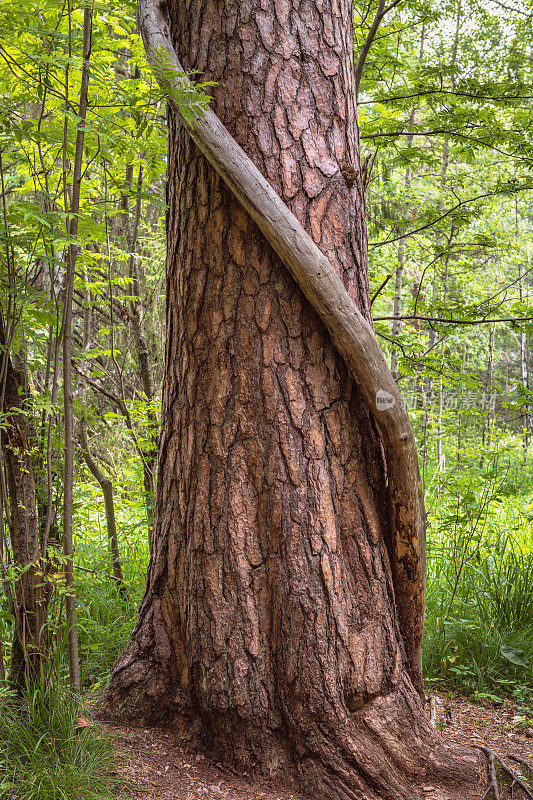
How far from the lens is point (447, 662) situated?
2943 millimetres

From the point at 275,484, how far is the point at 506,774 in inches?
49.5

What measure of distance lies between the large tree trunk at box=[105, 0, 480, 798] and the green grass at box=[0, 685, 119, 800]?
250 millimetres

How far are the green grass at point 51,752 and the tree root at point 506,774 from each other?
1.17 meters

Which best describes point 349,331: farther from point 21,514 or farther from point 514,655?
point 514,655

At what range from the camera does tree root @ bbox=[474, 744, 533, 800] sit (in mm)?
1771

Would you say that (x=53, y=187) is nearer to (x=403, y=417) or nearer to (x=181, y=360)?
(x=181, y=360)

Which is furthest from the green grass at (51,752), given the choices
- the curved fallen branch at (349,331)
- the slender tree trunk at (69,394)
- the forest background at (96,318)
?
the curved fallen branch at (349,331)

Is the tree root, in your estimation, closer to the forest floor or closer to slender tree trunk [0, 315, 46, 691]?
A: the forest floor

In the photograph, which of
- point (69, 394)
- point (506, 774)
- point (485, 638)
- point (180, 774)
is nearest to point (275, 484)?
point (69, 394)

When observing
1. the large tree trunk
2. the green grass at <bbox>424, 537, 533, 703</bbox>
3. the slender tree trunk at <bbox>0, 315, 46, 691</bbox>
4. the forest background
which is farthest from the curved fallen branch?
the slender tree trunk at <bbox>0, 315, 46, 691</bbox>

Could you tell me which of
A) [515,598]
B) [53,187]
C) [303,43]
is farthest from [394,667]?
[53,187]

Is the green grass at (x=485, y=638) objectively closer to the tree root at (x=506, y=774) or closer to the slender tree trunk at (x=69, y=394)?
the tree root at (x=506, y=774)

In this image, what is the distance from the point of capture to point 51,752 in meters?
1.71

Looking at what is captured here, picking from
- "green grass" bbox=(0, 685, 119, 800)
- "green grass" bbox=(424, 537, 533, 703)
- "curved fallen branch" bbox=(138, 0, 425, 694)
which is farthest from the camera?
"green grass" bbox=(424, 537, 533, 703)
